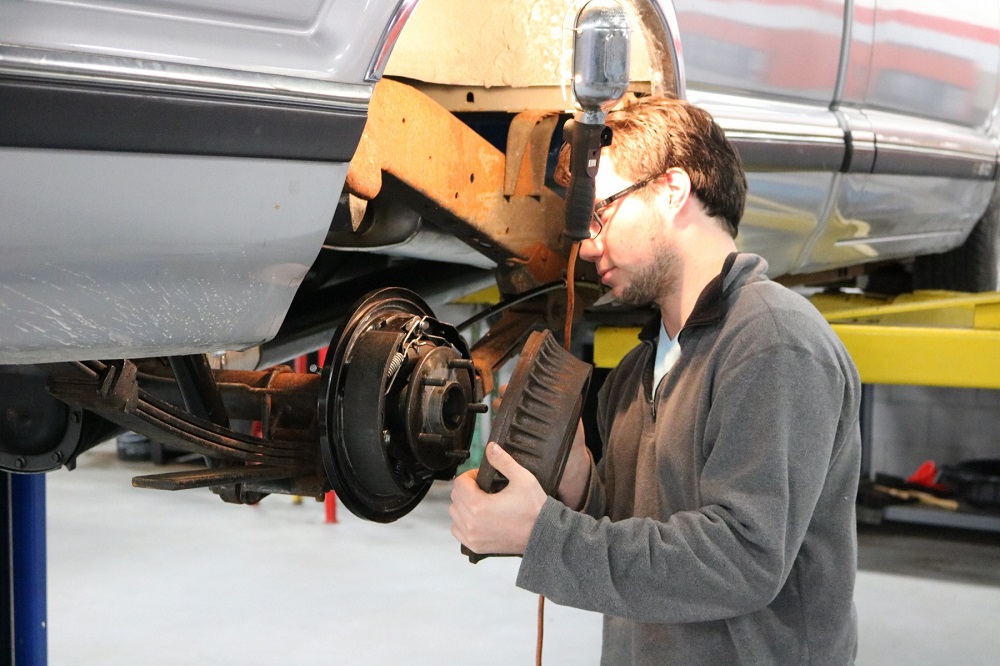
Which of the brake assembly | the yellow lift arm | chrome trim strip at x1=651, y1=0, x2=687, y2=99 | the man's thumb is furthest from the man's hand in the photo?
the yellow lift arm

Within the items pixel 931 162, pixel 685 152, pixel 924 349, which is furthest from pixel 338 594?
pixel 685 152

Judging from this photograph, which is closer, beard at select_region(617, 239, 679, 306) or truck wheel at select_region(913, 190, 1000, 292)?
beard at select_region(617, 239, 679, 306)

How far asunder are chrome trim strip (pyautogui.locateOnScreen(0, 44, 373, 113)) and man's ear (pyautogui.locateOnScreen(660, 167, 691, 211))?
1.39ft

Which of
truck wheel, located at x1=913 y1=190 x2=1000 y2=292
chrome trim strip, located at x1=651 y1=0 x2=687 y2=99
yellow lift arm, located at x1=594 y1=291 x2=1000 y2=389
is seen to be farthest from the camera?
truck wheel, located at x1=913 y1=190 x2=1000 y2=292

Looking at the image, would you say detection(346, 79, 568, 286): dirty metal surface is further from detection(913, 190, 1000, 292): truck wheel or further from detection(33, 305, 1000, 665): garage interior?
detection(913, 190, 1000, 292): truck wheel

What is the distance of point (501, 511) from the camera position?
1.25 metres

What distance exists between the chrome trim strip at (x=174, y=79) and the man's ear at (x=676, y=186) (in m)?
0.42

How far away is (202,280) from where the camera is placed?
116 centimetres

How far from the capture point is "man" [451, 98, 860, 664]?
1203mm

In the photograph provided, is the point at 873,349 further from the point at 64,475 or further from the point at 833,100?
the point at 64,475

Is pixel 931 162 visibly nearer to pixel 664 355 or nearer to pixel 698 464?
pixel 664 355

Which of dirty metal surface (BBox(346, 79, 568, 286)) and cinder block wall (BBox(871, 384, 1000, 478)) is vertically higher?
dirty metal surface (BBox(346, 79, 568, 286))

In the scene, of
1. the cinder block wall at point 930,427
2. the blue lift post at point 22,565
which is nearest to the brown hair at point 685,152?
the blue lift post at point 22,565

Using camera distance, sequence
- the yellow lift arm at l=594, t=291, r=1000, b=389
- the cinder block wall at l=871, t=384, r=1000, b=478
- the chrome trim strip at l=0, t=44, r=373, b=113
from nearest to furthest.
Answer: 1. the chrome trim strip at l=0, t=44, r=373, b=113
2. the yellow lift arm at l=594, t=291, r=1000, b=389
3. the cinder block wall at l=871, t=384, r=1000, b=478
